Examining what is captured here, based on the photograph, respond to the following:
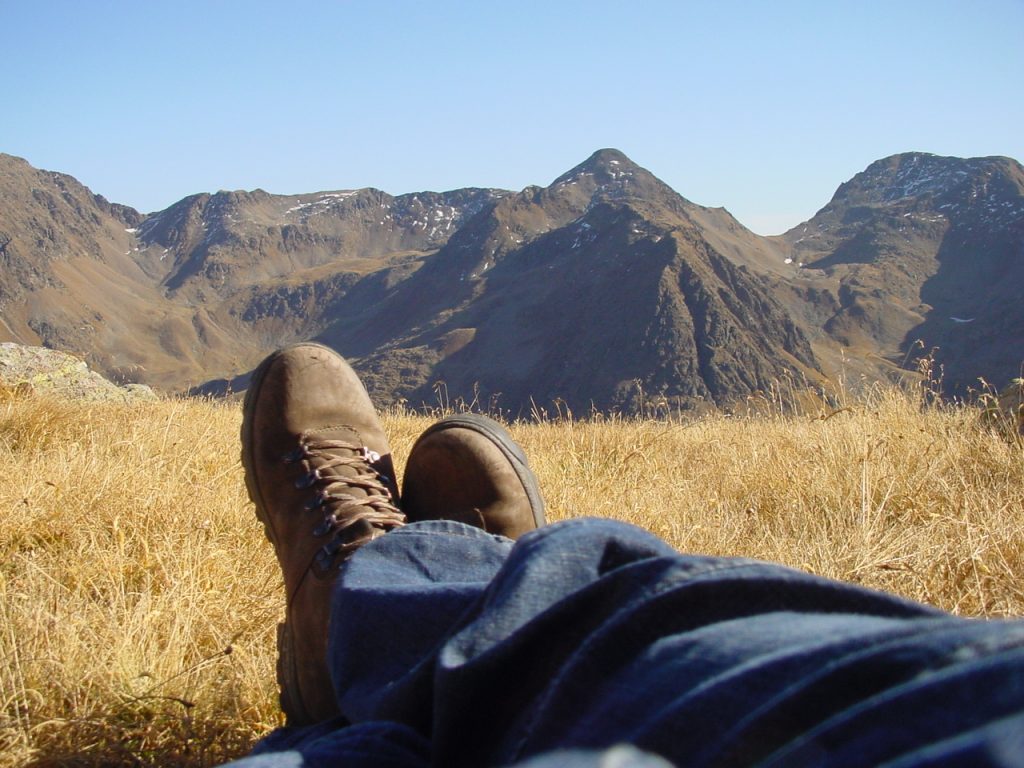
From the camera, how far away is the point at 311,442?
199 centimetres

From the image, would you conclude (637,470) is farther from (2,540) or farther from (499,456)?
(2,540)

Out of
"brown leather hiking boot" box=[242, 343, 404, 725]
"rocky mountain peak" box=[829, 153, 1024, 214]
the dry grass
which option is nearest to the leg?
"brown leather hiking boot" box=[242, 343, 404, 725]

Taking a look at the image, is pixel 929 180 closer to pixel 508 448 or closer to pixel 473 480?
pixel 508 448

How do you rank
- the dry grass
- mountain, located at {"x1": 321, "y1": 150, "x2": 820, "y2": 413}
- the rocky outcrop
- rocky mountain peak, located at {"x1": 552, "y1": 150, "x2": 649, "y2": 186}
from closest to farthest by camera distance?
the dry grass, the rocky outcrop, mountain, located at {"x1": 321, "y1": 150, "x2": 820, "y2": 413}, rocky mountain peak, located at {"x1": 552, "y1": 150, "x2": 649, "y2": 186}

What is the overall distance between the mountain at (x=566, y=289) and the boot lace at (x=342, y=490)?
4446 cm

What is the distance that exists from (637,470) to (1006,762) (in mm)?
2576

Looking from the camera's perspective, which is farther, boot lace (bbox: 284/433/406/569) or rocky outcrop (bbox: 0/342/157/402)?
rocky outcrop (bbox: 0/342/157/402)

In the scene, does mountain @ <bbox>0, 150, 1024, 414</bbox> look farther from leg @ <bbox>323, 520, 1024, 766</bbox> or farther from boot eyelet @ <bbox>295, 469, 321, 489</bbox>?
leg @ <bbox>323, 520, 1024, 766</bbox>

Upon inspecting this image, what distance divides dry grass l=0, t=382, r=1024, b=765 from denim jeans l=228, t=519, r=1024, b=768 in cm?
41

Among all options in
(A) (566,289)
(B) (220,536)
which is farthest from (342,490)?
(A) (566,289)

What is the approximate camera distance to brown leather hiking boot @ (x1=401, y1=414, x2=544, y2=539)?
177 centimetres

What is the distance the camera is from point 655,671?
0.63 metres

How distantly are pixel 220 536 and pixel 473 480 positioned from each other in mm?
746

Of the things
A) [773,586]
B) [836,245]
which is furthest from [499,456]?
[836,245]
